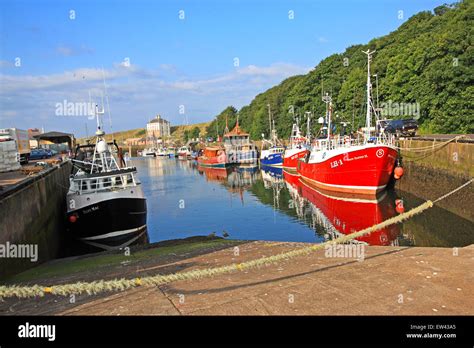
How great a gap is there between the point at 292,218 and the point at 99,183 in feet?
41.1

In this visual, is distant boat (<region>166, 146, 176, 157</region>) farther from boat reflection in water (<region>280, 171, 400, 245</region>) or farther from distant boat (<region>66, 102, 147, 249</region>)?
distant boat (<region>66, 102, 147, 249</region>)

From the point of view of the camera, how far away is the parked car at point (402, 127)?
133 ft

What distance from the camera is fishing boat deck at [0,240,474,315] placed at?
19.9 ft

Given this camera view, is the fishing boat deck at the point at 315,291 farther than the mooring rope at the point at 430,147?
No

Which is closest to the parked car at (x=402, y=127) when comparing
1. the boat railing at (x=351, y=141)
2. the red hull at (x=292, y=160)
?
A: the boat railing at (x=351, y=141)

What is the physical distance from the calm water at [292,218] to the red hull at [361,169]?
1.04 m

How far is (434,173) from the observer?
26.6 meters

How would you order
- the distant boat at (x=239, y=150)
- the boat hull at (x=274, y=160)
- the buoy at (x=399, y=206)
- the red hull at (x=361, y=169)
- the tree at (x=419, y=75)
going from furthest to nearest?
the distant boat at (x=239, y=150) → the boat hull at (x=274, y=160) → the tree at (x=419, y=75) → the red hull at (x=361, y=169) → the buoy at (x=399, y=206)

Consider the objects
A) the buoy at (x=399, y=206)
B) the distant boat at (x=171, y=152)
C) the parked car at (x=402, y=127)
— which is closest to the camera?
the buoy at (x=399, y=206)

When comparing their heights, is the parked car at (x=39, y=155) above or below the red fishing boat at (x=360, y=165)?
above

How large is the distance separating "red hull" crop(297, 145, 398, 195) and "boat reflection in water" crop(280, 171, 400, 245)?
82 centimetres

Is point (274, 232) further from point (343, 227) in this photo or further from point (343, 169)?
point (343, 169)

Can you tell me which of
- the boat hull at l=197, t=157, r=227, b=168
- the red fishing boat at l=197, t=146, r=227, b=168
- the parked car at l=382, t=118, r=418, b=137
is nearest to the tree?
the parked car at l=382, t=118, r=418, b=137

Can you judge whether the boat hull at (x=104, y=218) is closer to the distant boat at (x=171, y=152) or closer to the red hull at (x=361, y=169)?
the red hull at (x=361, y=169)
